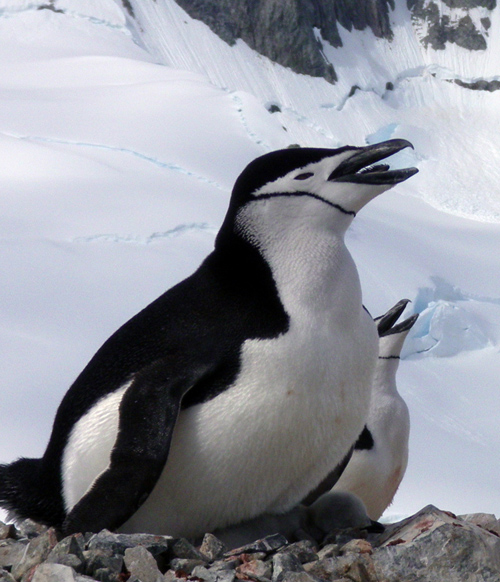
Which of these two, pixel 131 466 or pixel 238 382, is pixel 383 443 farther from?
pixel 131 466

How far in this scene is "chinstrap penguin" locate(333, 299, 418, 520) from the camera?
117 inches

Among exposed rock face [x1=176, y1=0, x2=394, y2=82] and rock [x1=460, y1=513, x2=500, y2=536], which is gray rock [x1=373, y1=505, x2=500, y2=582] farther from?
exposed rock face [x1=176, y1=0, x2=394, y2=82]

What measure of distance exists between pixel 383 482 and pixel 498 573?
1471 mm

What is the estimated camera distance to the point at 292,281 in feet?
6.13

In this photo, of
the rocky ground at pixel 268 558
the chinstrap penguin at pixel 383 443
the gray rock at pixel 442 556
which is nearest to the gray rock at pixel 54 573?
the rocky ground at pixel 268 558

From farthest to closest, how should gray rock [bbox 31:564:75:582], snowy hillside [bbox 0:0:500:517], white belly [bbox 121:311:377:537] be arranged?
snowy hillside [bbox 0:0:500:517]
white belly [bbox 121:311:377:537]
gray rock [bbox 31:564:75:582]

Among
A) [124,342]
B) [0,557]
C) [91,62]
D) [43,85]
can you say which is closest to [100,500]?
[0,557]

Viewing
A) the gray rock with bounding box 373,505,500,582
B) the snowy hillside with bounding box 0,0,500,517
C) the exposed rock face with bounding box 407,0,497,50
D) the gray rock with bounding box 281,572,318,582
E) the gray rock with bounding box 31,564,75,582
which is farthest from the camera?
the exposed rock face with bounding box 407,0,497,50

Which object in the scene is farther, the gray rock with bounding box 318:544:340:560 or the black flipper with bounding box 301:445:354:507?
the black flipper with bounding box 301:445:354:507

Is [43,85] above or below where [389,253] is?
above

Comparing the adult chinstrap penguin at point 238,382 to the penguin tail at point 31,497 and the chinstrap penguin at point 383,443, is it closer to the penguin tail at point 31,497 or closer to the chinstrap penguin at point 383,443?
the penguin tail at point 31,497

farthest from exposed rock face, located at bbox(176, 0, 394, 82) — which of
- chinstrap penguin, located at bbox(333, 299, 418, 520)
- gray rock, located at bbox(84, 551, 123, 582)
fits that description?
gray rock, located at bbox(84, 551, 123, 582)

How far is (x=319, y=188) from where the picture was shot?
1905 millimetres

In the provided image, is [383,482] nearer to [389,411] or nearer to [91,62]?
[389,411]
